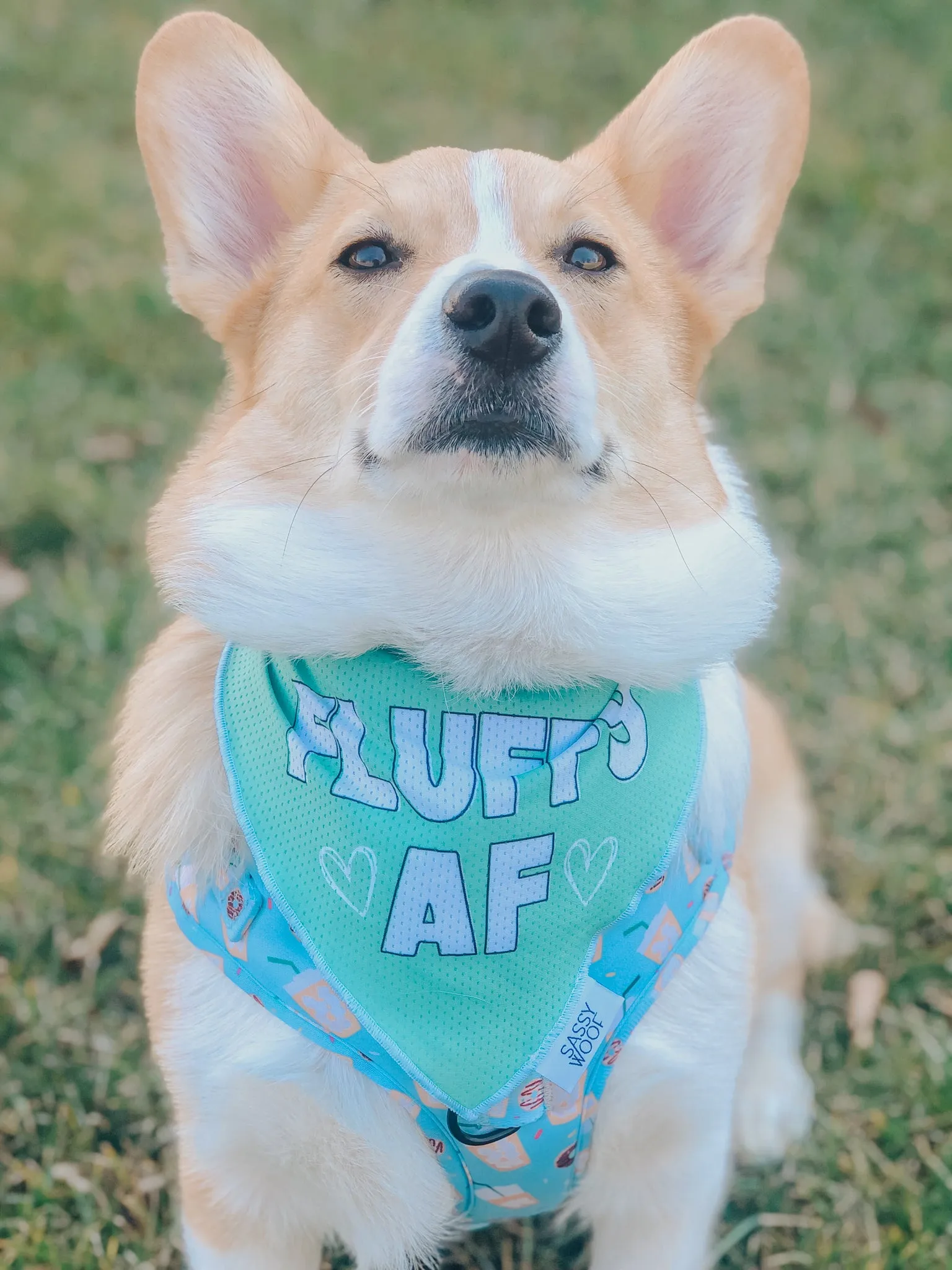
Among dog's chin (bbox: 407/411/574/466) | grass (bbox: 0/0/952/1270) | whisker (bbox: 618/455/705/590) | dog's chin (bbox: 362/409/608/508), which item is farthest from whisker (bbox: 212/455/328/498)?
grass (bbox: 0/0/952/1270)

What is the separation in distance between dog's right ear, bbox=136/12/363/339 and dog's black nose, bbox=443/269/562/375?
2.29 feet

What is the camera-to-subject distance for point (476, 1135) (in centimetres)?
207

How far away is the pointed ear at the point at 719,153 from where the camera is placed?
2291 mm

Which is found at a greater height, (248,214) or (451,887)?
(248,214)

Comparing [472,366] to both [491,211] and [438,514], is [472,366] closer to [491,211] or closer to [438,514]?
[438,514]

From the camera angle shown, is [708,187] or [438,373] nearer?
[438,373]

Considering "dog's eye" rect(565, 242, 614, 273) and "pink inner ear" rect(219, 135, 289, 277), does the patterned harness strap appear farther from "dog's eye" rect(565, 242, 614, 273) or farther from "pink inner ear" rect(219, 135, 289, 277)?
"pink inner ear" rect(219, 135, 289, 277)

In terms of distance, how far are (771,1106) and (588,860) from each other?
1.32 metres

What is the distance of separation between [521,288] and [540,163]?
0.62 metres

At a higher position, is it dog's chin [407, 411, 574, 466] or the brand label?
dog's chin [407, 411, 574, 466]

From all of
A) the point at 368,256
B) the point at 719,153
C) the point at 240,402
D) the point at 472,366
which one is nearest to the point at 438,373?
the point at 472,366

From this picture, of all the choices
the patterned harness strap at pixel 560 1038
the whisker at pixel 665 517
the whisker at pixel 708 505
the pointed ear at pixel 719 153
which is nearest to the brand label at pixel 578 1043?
the patterned harness strap at pixel 560 1038

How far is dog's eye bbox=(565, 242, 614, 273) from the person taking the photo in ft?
7.39

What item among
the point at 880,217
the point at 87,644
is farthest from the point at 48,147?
the point at 880,217
